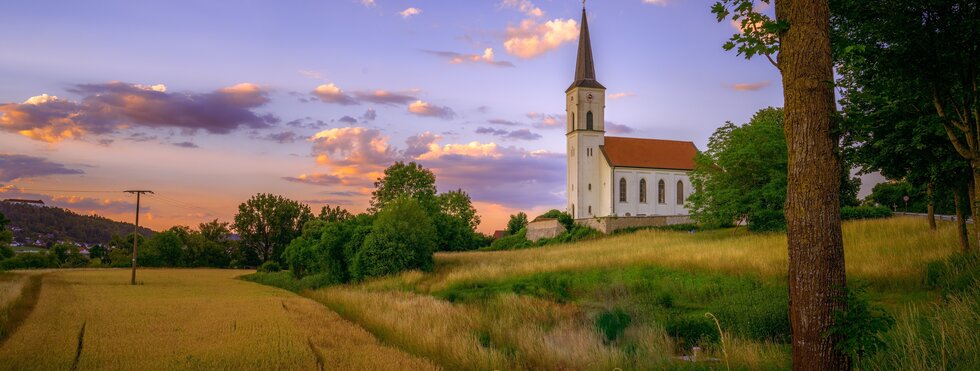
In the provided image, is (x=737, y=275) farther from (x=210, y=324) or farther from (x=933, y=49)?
(x=210, y=324)

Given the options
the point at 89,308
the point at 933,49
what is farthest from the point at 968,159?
the point at 89,308

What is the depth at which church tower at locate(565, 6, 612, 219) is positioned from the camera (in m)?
78.2

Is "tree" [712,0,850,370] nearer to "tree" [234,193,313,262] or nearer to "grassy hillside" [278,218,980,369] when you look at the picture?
"grassy hillside" [278,218,980,369]

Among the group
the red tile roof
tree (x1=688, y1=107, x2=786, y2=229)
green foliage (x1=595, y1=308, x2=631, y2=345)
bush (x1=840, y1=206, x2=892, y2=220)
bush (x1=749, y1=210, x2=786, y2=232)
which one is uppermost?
the red tile roof

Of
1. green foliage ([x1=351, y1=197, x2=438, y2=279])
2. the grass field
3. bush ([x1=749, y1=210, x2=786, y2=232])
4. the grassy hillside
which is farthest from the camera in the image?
bush ([x1=749, y1=210, x2=786, y2=232])

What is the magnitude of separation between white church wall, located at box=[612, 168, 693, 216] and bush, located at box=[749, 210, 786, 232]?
3753 centimetres

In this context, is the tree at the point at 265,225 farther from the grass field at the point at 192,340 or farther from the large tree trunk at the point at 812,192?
the large tree trunk at the point at 812,192

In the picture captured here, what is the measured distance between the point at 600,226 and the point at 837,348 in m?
56.4

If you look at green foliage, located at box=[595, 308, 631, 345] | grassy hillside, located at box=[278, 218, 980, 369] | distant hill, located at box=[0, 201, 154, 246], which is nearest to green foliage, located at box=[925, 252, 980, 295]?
grassy hillside, located at box=[278, 218, 980, 369]

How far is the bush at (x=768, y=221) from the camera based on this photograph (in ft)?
121

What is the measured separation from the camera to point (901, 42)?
15844 mm

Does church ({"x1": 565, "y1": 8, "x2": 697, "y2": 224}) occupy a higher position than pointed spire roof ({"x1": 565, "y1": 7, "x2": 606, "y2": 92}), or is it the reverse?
pointed spire roof ({"x1": 565, "y1": 7, "x2": 606, "y2": 92})

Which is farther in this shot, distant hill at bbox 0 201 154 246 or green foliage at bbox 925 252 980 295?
distant hill at bbox 0 201 154 246

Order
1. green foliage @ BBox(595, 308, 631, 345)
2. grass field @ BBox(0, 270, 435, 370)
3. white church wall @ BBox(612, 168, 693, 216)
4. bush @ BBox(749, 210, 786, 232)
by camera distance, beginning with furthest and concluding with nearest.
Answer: white church wall @ BBox(612, 168, 693, 216) → bush @ BBox(749, 210, 786, 232) → green foliage @ BBox(595, 308, 631, 345) → grass field @ BBox(0, 270, 435, 370)
